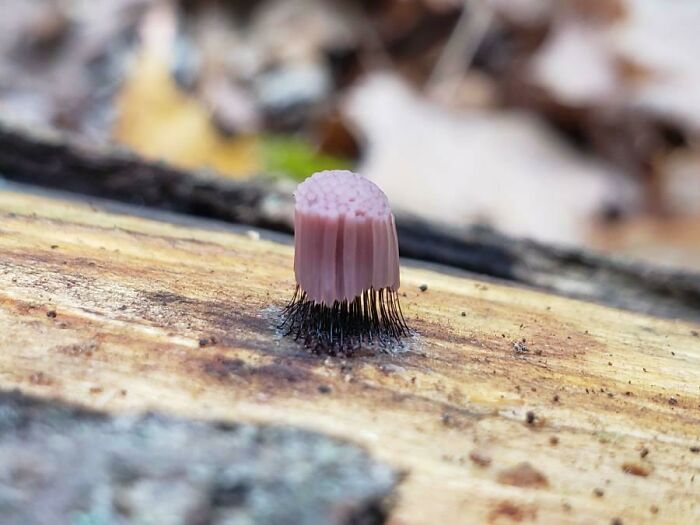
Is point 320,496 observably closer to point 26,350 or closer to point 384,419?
point 384,419

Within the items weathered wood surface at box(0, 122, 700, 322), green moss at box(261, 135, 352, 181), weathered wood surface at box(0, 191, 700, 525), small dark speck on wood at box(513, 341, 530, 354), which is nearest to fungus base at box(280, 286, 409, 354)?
weathered wood surface at box(0, 191, 700, 525)

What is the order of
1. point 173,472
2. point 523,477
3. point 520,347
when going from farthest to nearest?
point 520,347 < point 523,477 < point 173,472

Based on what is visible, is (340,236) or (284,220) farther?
(284,220)

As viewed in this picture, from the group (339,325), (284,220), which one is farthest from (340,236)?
(284,220)

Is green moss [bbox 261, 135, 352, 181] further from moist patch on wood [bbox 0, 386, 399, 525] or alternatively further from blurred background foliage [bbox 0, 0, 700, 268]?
moist patch on wood [bbox 0, 386, 399, 525]

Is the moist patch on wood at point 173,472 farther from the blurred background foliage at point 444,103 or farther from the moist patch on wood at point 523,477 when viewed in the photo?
the blurred background foliage at point 444,103

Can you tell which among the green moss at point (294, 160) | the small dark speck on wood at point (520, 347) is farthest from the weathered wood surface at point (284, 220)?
the green moss at point (294, 160)

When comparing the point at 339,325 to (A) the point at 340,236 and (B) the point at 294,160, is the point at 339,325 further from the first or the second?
(B) the point at 294,160
